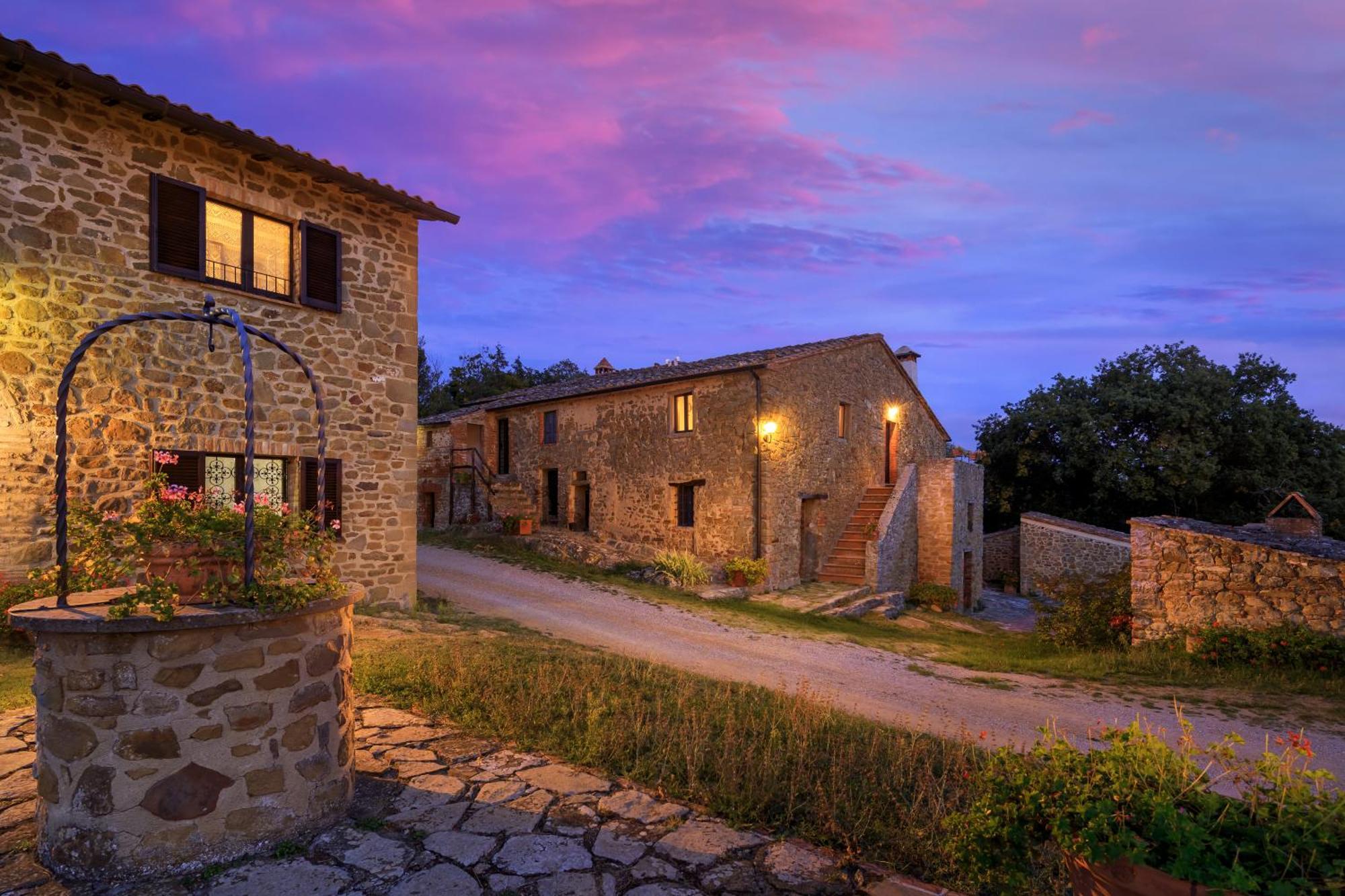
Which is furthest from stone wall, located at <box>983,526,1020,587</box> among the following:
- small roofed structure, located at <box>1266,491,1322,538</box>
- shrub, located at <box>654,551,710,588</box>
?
shrub, located at <box>654,551,710,588</box>

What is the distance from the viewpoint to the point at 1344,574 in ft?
31.0

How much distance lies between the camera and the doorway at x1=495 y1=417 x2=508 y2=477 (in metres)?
25.2

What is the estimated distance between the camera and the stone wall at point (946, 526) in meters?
20.9

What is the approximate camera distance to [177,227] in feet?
29.5

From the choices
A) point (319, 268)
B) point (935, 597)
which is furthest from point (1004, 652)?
point (319, 268)

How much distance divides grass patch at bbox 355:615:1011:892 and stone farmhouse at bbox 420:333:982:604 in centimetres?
1040

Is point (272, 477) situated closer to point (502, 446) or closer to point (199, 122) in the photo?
point (199, 122)

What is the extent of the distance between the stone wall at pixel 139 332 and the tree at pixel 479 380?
28.0 meters

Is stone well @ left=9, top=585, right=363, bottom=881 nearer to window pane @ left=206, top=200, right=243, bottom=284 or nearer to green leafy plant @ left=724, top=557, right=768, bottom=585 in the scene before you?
window pane @ left=206, top=200, right=243, bottom=284

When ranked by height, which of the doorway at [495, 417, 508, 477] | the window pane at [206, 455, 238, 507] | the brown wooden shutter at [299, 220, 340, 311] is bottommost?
the window pane at [206, 455, 238, 507]

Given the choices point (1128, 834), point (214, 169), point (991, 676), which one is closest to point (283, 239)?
point (214, 169)

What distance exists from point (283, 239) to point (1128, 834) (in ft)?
37.8

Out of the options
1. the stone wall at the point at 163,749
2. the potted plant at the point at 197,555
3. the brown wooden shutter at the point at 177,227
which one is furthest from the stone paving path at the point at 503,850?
the brown wooden shutter at the point at 177,227

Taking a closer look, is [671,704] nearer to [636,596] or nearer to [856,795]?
[856,795]
